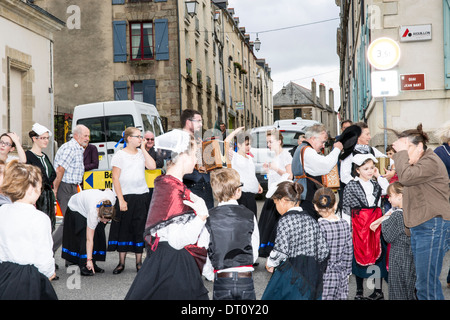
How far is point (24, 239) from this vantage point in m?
3.96

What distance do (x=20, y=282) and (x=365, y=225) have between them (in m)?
3.57

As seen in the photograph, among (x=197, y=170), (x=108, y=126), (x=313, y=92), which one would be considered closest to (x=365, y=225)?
(x=197, y=170)

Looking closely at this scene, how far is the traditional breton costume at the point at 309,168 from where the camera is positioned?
6227mm

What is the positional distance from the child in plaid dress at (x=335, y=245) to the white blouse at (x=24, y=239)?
2.35 m

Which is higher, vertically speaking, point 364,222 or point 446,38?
point 446,38

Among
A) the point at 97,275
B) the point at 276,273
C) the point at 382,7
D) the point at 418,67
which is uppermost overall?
the point at 382,7

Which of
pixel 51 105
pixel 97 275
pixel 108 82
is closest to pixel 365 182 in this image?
pixel 97 275

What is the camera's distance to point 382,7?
40.3ft

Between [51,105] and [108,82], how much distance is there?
7.57 metres

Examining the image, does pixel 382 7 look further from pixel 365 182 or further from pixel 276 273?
pixel 276 273

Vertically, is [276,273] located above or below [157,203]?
below

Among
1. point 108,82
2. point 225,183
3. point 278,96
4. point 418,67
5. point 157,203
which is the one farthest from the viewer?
point 278,96

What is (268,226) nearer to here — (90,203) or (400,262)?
(90,203)

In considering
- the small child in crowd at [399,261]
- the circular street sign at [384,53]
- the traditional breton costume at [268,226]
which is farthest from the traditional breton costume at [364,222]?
the circular street sign at [384,53]
